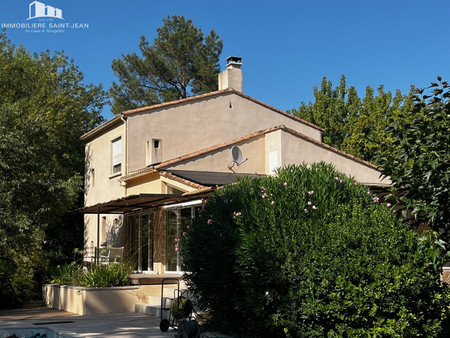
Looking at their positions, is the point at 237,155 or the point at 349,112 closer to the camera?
the point at 237,155

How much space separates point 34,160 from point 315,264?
42.2ft

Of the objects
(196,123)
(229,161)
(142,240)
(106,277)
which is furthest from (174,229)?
(196,123)

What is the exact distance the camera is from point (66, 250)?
113ft

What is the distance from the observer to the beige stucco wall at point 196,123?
23984mm

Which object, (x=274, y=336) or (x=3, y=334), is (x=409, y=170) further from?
(x=3, y=334)

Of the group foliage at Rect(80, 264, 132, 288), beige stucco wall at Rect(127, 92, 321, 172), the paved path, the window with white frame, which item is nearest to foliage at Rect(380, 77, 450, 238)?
the paved path

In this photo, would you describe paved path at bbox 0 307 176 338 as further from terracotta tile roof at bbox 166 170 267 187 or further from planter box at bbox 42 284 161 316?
terracotta tile roof at bbox 166 170 267 187

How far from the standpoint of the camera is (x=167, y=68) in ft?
144

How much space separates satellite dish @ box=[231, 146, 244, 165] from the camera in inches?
885

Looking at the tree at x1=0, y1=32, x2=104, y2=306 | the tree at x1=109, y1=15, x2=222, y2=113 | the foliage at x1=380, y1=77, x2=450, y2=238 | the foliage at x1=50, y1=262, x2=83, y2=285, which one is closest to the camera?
the foliage at x1=380, y1=77, x2=450, y2=238

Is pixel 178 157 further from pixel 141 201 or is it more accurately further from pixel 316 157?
pixel 316 157

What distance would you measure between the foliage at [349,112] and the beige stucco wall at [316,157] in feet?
44.0

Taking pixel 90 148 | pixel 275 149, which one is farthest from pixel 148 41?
pixel 275 149

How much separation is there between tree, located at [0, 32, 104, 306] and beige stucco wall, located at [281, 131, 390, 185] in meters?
8.60
